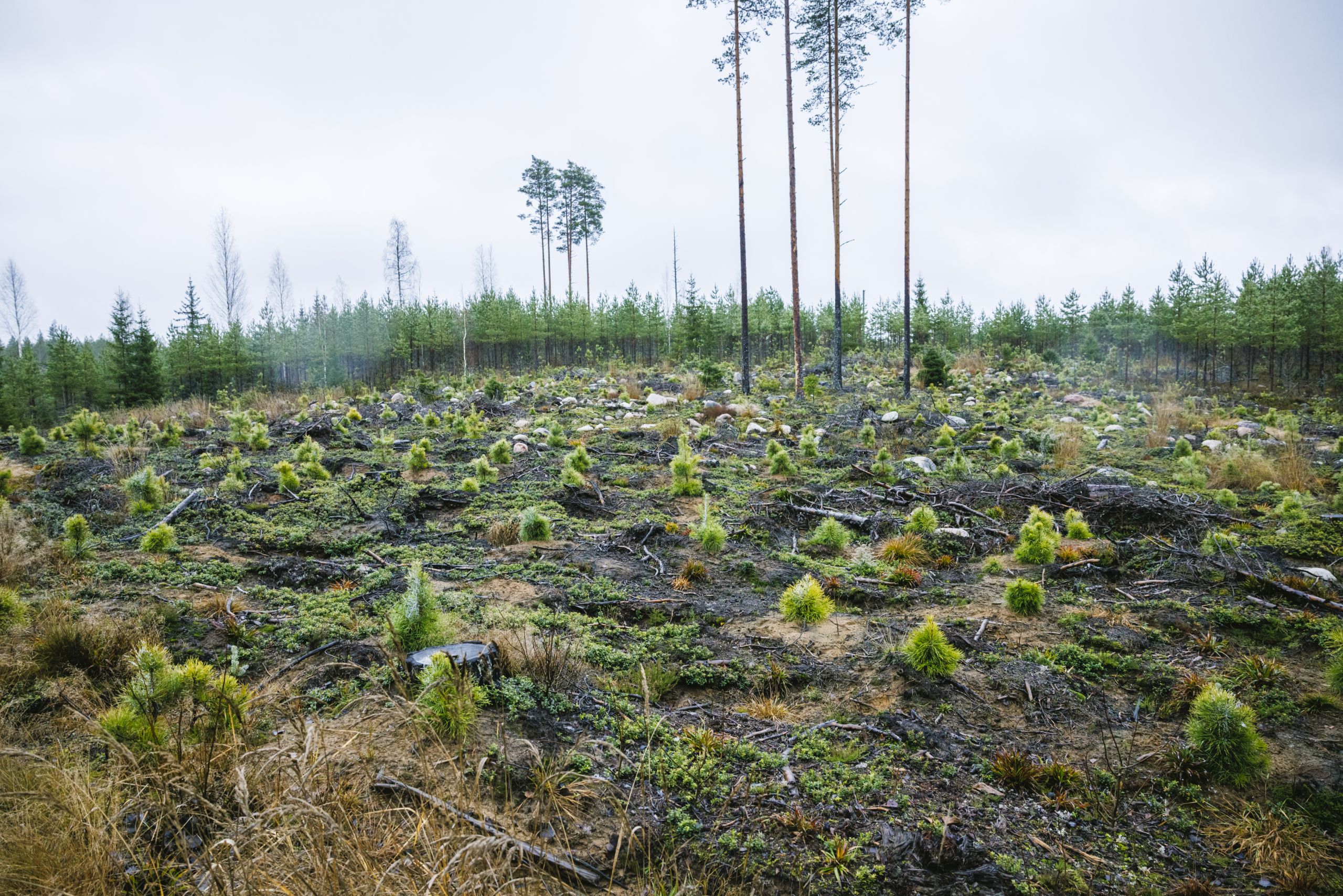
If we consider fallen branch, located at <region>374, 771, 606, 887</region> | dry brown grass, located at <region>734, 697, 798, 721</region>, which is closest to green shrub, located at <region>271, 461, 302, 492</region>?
fallen branch, located at <region>374, 771, 606, 887</region>

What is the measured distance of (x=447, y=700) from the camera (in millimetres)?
2695

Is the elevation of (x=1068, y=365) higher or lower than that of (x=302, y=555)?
higher

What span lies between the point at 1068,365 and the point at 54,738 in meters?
35.8

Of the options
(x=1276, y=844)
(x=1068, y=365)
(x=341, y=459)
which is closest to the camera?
(x=1276, y=844)

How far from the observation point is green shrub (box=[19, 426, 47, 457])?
10.4 metres

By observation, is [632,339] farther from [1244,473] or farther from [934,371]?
[1244,473]

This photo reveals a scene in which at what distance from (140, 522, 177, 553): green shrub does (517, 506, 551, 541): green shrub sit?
3.13 meters

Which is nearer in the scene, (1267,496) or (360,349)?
(1267,496)

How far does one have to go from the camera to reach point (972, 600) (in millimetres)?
5031

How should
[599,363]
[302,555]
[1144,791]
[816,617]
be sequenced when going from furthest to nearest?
[599,363] < [302,555] < [816,617] < [1144,791]

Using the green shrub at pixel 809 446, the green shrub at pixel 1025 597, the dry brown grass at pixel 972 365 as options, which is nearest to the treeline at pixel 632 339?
the dry brown grass at pixel 972 365

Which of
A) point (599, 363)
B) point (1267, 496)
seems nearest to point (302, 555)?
point (1267, 496)

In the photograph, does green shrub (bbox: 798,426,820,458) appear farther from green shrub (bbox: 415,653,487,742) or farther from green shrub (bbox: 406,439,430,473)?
green shrub (bbox: 415,653,487,742)

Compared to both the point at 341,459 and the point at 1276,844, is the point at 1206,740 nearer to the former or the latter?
the point at 1276,844
